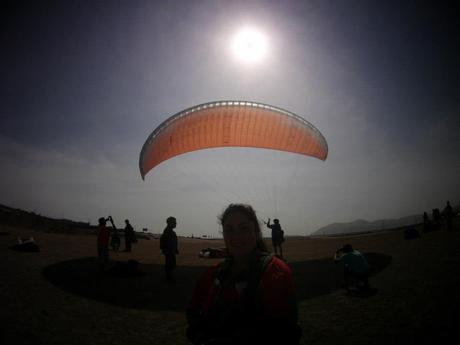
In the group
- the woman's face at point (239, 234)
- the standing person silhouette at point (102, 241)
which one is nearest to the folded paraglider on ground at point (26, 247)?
the standing person silhouette at point (102, 241)

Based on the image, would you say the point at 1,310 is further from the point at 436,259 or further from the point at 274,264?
the point at 436,259

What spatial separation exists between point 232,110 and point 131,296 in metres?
8.62

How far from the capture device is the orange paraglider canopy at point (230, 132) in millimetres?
→ 12297

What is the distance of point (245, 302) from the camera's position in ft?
6.24

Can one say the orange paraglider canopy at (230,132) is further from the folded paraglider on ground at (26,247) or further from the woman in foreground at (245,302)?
the woman in foreground at (245,302)

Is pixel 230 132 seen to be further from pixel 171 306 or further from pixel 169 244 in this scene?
pixel 171 306

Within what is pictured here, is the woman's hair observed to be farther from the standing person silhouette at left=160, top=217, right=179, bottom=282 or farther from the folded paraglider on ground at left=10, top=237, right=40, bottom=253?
the folded paraglider on ground at left=10, top=237, right=40, bottom=253

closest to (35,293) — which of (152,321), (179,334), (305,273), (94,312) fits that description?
(94,312)

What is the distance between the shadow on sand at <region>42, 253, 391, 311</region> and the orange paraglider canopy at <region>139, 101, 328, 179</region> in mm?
5042

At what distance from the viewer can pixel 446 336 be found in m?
4.43

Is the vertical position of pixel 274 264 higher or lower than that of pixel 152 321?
higher

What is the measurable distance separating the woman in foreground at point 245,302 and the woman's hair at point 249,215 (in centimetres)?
17

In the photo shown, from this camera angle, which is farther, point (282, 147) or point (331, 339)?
point (282, 147)

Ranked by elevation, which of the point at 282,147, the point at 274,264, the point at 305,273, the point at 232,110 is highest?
the point at 232,110
